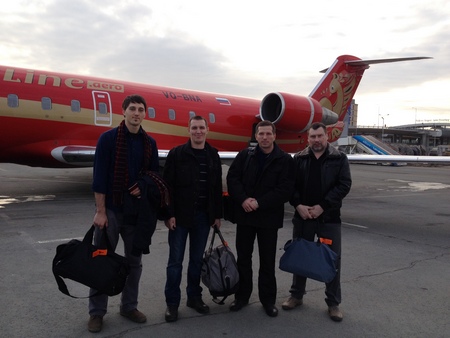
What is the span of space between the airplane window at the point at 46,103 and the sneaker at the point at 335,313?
8726mm

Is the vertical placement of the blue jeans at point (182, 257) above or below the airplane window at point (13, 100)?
below

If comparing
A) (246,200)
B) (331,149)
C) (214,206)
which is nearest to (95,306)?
(214,206)

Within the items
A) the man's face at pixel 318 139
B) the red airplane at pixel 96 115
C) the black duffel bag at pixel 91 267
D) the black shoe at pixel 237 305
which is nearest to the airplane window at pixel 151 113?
the red airplane at pixel 96 115

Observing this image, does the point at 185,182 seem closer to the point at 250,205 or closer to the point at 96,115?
the point at 250,205

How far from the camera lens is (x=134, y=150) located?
3766mm

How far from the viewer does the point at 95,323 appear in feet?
11.8

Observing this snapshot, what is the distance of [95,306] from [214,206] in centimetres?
138

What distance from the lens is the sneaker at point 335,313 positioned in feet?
12.9

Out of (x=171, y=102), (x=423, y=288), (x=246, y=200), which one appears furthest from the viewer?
(x=171, y=102)

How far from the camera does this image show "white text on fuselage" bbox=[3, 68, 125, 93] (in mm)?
10211

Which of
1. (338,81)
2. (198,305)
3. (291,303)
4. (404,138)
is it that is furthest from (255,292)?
(404,138)

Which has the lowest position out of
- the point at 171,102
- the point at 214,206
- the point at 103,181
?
the point at 214,206

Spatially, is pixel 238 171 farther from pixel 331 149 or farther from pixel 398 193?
pixel 398 193

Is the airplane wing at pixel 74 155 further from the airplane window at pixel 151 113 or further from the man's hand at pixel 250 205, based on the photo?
the man's hand at pixel 250 205
